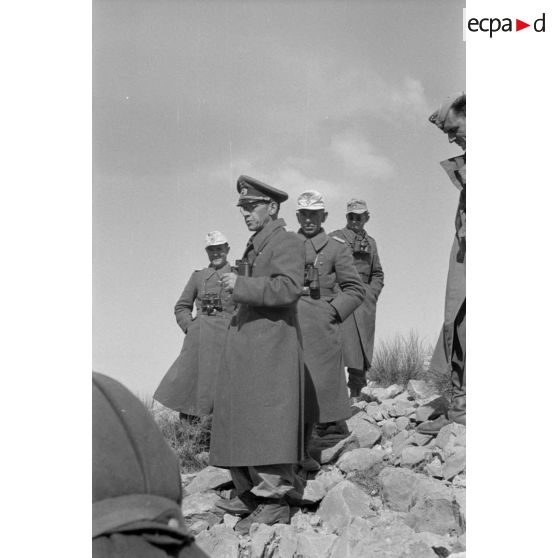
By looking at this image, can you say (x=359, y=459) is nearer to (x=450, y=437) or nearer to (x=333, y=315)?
(x=450, y=437)

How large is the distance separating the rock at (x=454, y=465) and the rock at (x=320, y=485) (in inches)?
29.1

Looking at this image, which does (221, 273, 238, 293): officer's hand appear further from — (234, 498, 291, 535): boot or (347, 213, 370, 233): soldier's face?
(347, 213, 370, 233): soldier's face

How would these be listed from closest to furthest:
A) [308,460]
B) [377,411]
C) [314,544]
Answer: [314,544]
[308,460]
[377,411]

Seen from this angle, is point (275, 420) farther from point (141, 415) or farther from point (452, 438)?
point (141, 415)

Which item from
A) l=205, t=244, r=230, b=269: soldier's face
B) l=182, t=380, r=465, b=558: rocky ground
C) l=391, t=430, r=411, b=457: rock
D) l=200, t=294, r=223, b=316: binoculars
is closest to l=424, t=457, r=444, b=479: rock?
l=182, t=380, r=465, b=558: rocky ground

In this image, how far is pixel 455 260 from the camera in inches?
207

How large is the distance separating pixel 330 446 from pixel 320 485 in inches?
37.9

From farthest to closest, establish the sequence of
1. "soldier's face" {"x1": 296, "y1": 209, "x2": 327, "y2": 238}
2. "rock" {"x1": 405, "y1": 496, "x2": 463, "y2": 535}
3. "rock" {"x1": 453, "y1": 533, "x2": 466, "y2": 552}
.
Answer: "soldier's face" {"x1": 296, "y1": 209, "x2": 327, "y2": 238} → "rock" {"x1": 405, "y1": 496, "x2": 463, "y2": 535} → "rock" {"x1": 453, "y1": 533, "x2": 466, "y2": 552}

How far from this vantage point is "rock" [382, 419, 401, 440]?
6016 millimetres

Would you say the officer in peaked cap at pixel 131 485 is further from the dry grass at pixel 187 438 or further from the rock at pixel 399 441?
the rock at pixel 399 441

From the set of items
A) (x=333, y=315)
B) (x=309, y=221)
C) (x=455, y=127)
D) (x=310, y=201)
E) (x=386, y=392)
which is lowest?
(x=386, y=392)

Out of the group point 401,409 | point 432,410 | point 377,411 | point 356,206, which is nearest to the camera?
point 432,410

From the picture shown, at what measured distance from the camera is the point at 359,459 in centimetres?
550

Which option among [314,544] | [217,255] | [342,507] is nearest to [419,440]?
[342,507]
